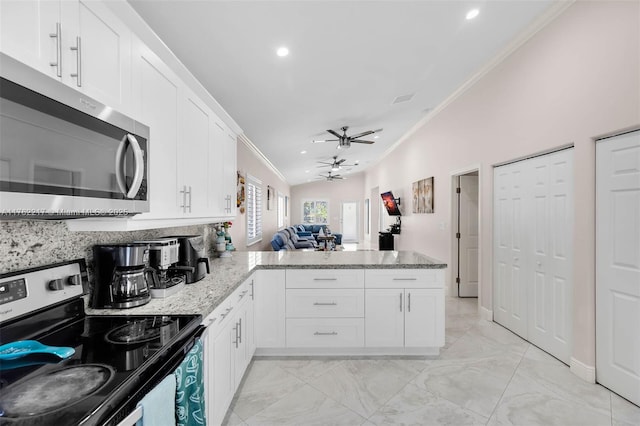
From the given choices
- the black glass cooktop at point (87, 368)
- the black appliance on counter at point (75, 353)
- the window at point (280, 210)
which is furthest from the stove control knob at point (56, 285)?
the window at point (280, 210)

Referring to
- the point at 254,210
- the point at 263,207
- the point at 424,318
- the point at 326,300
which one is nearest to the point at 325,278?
the point at 326,300

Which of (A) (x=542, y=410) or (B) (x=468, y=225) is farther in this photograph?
(B) (x=468, y=225)

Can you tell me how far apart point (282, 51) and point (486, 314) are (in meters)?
3.81

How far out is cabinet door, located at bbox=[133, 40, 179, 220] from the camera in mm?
1545

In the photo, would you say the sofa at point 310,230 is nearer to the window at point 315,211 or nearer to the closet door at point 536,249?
the window at point 315,211

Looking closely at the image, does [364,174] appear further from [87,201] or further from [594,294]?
[87,201]

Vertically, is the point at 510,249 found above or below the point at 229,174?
below

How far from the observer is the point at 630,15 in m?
2.07

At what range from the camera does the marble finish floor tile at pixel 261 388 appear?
2.07 meters

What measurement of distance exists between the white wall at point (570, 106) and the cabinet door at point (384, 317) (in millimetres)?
1439

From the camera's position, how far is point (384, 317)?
268 cm

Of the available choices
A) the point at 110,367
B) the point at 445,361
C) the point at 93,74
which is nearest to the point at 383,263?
the point at 445,361

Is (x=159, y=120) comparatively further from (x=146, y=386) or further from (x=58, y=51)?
(x=146, y=386)

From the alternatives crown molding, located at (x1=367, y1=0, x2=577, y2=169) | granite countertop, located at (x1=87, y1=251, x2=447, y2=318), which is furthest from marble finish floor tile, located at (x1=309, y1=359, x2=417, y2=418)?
crown molding, located at (x1=367, y1=0, x2=577, y2=169)
